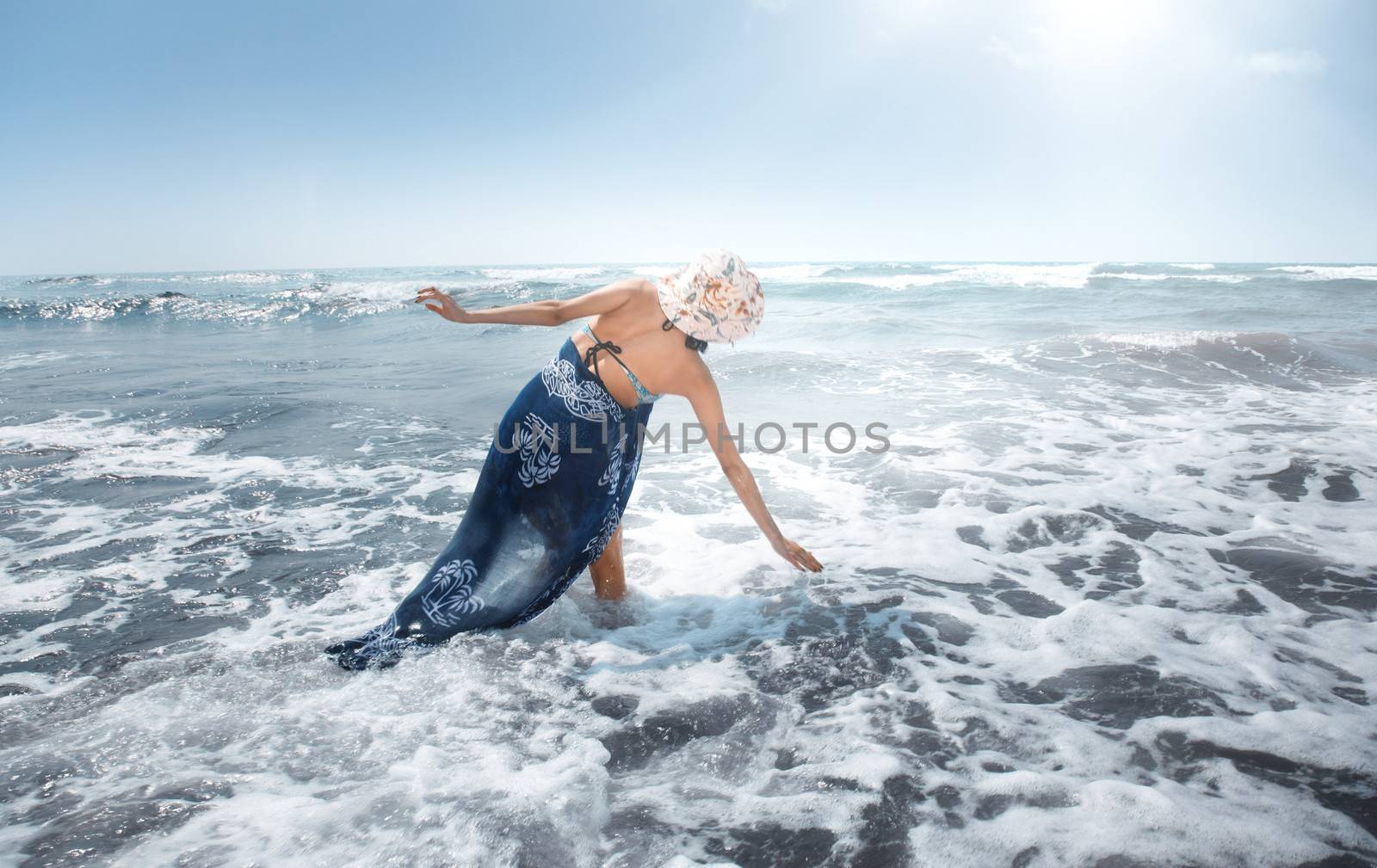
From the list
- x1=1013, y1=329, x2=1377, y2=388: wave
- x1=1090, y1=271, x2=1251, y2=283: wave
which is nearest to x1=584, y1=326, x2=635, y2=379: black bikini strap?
x1=1013, y1=329, x2=1377, y2=388: wave

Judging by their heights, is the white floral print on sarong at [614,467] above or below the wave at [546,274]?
below

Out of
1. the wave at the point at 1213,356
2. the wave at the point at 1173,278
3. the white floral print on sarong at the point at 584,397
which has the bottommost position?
the wave at the point at 1213,356

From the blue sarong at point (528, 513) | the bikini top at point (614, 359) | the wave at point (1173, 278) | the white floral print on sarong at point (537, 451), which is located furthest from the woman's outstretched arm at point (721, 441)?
the wave at point (1173, 278)

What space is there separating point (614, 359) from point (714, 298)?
0.49m

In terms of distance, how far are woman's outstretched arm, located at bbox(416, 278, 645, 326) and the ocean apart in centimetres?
138

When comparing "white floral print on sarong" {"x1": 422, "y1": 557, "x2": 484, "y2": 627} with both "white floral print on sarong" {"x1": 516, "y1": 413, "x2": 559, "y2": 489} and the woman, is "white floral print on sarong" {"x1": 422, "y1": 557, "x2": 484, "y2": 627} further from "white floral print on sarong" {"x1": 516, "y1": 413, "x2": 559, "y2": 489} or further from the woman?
"white floral print on sarong" {"x1": 516, "y1": 413, "x2": 559, "y2": 489}

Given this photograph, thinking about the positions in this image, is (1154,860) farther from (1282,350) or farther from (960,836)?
(1282,350)

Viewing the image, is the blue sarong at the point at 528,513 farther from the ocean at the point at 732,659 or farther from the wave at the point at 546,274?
the wave at the point at 546,274

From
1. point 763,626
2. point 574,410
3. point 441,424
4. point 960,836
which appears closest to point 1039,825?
point 960,836

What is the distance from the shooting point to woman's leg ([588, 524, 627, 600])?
3.21 m

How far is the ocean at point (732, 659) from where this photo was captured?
191 cm

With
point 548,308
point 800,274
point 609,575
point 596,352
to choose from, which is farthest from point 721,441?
point 800,274

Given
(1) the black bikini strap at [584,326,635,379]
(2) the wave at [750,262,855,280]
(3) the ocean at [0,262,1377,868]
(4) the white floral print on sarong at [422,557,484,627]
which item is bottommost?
(3) the ocean at [0,262,1377,868]

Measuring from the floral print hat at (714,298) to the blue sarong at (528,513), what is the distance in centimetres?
49
